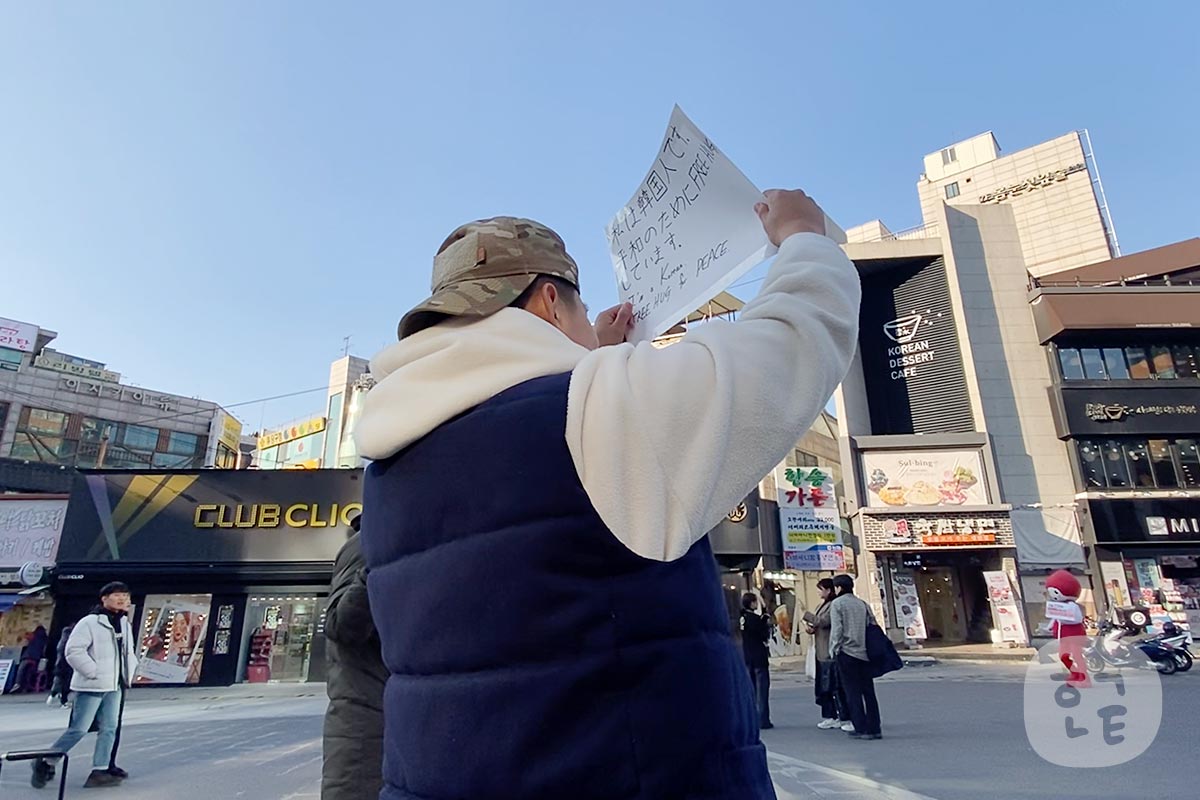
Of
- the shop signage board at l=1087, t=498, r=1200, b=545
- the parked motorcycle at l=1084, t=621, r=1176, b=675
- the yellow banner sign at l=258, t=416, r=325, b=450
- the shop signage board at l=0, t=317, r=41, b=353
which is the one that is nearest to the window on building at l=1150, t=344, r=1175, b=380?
the shop signage board at l=1087, t=498, r=1200, b=545

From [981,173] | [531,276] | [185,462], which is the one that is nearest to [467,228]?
[531,276]

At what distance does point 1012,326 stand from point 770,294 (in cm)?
2780

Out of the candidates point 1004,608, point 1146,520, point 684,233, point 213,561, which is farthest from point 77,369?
point 1146,520

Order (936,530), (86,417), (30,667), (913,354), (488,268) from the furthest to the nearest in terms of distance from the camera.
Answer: (86,417) → (913,354) → (936,530) → (30,667) → (488,268)

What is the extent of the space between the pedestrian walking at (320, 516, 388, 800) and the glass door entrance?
15.1 meters

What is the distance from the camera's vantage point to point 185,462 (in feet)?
131

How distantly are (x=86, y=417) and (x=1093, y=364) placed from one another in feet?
155

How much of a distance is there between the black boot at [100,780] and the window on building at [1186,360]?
3026cm

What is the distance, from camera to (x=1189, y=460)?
22375mm

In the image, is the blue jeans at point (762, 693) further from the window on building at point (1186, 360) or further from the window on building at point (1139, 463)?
the window on building at point (1186, 360)

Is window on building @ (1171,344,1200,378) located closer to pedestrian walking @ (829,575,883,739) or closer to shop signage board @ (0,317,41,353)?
pedestrian walking @ (829,575,883,739)

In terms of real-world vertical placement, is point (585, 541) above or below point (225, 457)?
below

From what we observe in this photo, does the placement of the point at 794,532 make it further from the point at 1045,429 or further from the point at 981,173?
the point at 981,173

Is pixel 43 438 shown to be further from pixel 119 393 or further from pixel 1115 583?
pixel 1115 583
